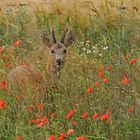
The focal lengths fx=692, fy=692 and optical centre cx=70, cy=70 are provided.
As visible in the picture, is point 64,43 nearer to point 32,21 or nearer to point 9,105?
point 9,105

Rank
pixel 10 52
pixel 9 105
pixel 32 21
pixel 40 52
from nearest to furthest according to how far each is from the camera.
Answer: pixel 9 105 → pixel 10 52 → pixel 40 52 → pixel 32 21

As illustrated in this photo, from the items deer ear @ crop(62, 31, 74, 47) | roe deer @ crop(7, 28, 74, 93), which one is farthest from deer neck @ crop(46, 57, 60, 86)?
deer ear @ crop(62, 31, 74, 47)

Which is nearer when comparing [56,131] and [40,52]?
[56,131]

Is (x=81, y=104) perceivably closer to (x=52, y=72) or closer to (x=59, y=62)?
(x=52, y=72)

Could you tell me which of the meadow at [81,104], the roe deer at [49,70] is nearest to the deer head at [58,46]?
the roe deer at [49,70]

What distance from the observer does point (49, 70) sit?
6.82 m

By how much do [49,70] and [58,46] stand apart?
404mm

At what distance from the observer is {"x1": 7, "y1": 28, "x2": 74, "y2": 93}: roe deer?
584 centimetres

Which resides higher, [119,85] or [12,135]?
[119,85]

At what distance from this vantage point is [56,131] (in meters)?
4.45

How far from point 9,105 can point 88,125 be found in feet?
2.48

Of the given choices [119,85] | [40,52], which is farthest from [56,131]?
[40,52]

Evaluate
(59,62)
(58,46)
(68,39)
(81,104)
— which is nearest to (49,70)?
(59,62)

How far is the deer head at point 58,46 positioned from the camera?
22.5 ft
